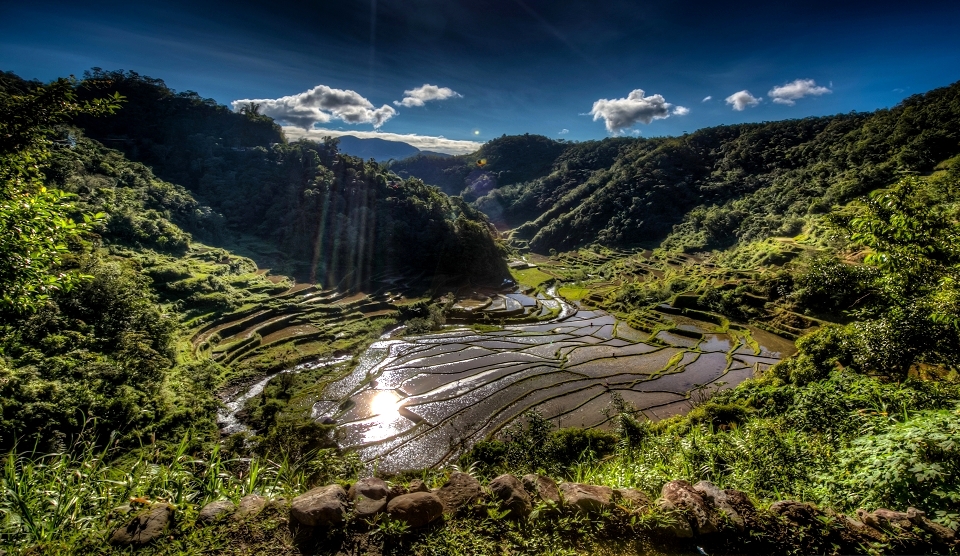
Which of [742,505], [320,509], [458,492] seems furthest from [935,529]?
[320,509]

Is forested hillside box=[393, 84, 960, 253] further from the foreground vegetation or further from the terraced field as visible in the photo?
the terraced field

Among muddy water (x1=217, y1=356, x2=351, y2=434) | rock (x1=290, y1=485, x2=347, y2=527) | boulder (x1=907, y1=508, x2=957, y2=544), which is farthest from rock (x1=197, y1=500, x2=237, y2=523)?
muddy water (x1=217, y1=356, x2=351, y2=434)

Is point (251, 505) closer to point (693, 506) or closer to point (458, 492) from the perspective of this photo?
point (458, 492)

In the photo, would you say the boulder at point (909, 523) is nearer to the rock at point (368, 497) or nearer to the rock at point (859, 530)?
the rock at point (859, 530)

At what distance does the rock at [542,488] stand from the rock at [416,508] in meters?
1.03

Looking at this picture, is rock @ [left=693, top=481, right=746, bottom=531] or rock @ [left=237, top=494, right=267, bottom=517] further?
rock @ [left=693, top=481, right=746, bottom=531]

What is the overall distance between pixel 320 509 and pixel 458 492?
1.34 m

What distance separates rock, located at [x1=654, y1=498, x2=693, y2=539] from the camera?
11.1ft

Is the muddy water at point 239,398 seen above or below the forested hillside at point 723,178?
below

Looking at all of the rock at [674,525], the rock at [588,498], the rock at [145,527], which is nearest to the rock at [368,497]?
the rock at [145,527]

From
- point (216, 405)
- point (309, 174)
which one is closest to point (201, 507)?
point (216, 405)

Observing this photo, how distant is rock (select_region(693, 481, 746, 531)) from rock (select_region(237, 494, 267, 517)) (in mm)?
4491

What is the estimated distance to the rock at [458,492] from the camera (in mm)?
3641

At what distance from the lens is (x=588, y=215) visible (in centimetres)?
9656
